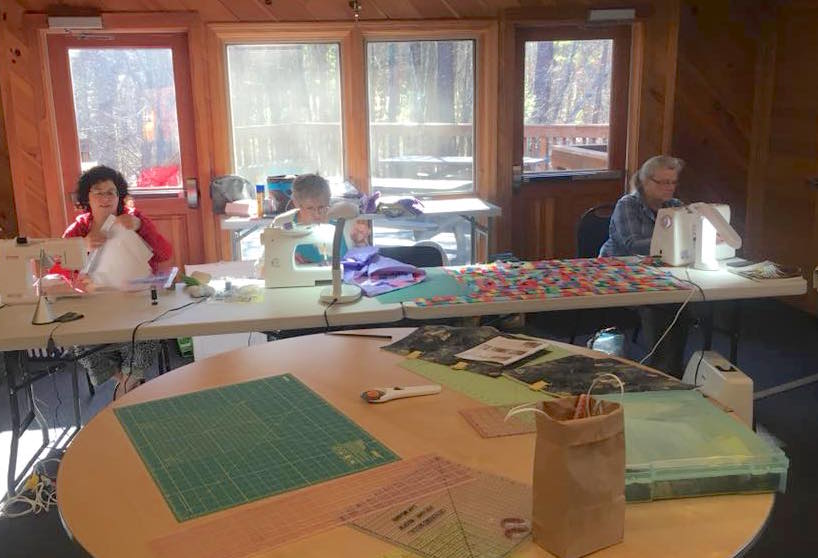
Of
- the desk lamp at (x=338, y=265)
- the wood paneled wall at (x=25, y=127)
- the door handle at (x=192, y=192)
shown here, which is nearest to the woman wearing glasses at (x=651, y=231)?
the desk lamp at (x=338, y=265)

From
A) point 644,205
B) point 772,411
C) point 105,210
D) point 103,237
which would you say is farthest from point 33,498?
point 772,411

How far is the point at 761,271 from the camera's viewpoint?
10.4ft

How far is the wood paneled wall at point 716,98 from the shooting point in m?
5.05

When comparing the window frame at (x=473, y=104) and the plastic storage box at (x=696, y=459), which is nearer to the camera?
the plastic storage box at (x=696, y=459)

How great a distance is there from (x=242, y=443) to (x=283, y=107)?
364 cm

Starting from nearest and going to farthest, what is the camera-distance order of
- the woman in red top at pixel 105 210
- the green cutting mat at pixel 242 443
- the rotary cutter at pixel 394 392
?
the green cutting mat at pixel 242 443 < the rotary cutter at pixel 394 392 < the woman in red top at pixel 105 210

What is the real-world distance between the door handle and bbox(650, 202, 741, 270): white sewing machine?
2781 millimetres

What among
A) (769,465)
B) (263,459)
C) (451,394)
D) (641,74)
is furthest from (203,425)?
(641,74)

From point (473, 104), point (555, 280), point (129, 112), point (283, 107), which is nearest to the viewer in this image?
point (555, 280)

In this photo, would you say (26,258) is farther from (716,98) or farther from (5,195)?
(716,98)

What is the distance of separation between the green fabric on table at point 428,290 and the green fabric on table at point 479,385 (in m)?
0.88

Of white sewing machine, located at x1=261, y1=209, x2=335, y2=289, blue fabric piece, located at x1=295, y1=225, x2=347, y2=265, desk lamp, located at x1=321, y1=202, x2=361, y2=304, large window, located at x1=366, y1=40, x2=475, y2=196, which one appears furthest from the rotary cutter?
large window, located at x1=366, y1=40, x2=475, y2=196

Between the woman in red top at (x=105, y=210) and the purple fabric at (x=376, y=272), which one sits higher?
the woman in red top at (x=105, y=210)

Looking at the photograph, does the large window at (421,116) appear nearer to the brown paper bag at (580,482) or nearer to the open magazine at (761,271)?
the open magazine at (761,271)
